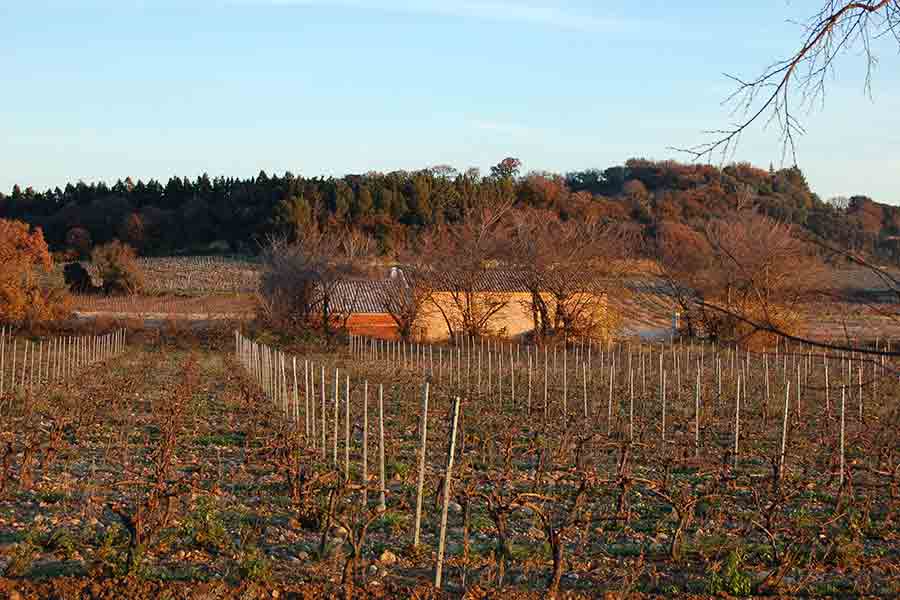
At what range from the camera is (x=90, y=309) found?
40594 mm

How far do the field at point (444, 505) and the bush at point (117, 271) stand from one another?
3328 cm

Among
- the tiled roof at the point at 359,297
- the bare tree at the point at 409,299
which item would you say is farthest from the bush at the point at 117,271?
the bare tree at the point at 409,299

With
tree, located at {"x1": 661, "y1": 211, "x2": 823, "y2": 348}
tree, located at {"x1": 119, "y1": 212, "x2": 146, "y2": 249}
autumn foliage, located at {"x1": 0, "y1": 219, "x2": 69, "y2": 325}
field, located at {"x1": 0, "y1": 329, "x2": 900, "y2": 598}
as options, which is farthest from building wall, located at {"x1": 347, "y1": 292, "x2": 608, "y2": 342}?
tree, located at {"x1": 119, "y1": 212, "x2": 146, "y2": 249}

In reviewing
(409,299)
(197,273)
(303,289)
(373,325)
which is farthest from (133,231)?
(409,299)

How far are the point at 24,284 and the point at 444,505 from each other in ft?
103

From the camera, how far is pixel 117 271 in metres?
46.5

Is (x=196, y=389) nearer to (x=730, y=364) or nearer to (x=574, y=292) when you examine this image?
(x=730, y=364)

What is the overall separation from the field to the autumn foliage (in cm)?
1917

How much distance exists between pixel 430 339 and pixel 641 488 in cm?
2462

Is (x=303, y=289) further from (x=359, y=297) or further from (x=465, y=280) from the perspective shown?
(x=465, y=280)

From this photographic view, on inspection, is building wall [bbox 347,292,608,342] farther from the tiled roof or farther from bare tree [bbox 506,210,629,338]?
bare tree [bbox 506,210,629,338]

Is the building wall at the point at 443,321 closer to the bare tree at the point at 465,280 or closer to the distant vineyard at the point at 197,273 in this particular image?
the bare tree at the point at 465,280

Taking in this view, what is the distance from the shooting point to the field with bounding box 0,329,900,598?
17.8ft

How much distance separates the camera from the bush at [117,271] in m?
46.3
